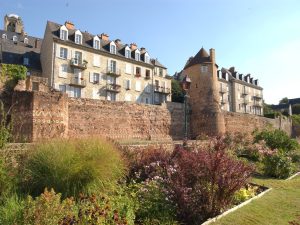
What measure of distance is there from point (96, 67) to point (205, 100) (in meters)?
12.8

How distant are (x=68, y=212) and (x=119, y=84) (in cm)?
3126

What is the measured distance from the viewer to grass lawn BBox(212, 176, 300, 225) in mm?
6492

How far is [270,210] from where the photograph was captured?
24.5 feet

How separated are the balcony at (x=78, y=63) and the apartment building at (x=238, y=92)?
24508mm

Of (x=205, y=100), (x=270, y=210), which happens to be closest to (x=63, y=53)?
(x=205, y=100)

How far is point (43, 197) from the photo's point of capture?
4.32 m

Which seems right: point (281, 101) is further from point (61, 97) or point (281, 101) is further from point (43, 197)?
point (43, 197)

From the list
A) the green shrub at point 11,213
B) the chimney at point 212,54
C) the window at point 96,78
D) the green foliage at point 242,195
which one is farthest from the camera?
the window at point 96,78

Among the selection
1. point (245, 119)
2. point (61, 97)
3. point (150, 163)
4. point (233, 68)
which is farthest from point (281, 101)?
point (150, 163)

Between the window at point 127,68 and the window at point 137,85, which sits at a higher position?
the window at point 127,68

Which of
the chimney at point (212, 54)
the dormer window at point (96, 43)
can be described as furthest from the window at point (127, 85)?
the chimney at point (212, 54)

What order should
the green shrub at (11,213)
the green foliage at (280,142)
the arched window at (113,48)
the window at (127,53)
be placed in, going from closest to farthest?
the green shrub at (11,213), the green foliage at (280,142), the arched window at (113,48), the window at (127,53)

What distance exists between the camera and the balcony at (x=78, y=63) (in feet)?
102

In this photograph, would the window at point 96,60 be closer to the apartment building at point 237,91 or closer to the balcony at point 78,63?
the balcony at point 78,63
